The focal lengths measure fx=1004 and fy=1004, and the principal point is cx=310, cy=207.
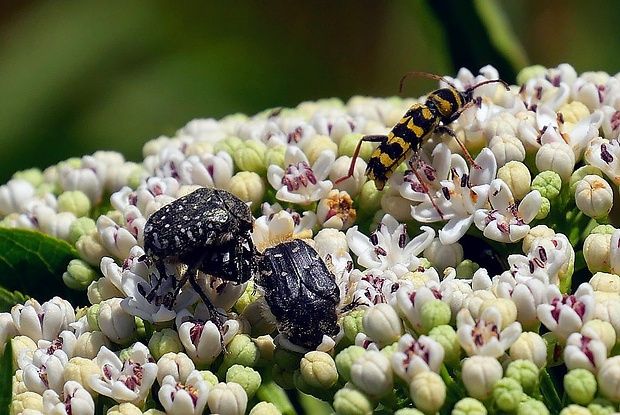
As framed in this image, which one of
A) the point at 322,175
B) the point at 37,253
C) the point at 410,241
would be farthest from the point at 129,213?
the point at 410,241

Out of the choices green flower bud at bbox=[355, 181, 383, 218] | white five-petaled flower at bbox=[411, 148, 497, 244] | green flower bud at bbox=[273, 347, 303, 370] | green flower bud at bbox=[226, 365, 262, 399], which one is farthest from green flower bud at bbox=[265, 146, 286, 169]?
green flower bud at bbox=[226, 365, 262, 399]

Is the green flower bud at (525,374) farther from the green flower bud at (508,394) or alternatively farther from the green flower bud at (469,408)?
the green flower bud at (469,408)

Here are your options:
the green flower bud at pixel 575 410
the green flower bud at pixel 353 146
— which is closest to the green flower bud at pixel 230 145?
the green flower bud at pixel 353 146

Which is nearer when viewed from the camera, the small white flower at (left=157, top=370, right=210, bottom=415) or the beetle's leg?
the small white flower at (left=157, top=370, right=210, bottom=415)

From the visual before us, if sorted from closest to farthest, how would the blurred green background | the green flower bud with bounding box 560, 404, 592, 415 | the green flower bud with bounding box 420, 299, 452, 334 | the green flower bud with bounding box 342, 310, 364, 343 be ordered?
the green flower bud with bounding box 560, 404, 592, 415 → the green flower bud with bounding box 420, 299, 452, 334 → the green flower bud with bounding box 342, 310, 364, 343 → the blurred green background

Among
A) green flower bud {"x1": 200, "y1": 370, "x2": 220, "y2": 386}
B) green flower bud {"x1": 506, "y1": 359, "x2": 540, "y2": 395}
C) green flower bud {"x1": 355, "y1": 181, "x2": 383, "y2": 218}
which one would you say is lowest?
green flower bud {"x1": 200, "y1": 370, "x2": 220, "y2": 386}

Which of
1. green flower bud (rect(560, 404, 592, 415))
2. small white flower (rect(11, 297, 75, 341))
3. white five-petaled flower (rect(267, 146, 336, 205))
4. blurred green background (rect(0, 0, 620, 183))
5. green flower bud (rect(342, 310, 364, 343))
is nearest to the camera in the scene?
green flower bud (rect(560, 404, 592, 415))

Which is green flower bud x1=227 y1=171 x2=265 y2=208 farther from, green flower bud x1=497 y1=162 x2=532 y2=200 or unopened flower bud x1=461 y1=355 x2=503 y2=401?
unopened flower bud x1=461 y1=355 x2=503 y2=401
